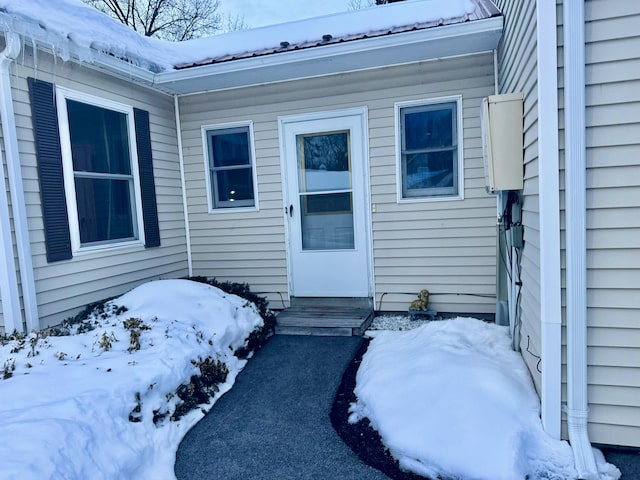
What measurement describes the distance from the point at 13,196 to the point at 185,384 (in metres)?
1.99

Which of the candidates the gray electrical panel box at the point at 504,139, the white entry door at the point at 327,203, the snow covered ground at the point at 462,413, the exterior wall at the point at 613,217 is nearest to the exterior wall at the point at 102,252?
the white entry door at the point at 327,203

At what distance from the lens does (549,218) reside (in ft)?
6.41

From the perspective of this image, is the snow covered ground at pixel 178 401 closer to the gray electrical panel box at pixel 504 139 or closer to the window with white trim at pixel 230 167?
the gray electrical panel box at pixel 504 139

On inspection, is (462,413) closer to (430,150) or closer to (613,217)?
(613,217)

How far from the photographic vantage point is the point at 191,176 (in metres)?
4.93

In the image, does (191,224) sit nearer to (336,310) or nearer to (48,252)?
(48,252)

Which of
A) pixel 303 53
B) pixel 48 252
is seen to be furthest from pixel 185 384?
pixel 303 53

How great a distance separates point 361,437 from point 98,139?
3588 mm

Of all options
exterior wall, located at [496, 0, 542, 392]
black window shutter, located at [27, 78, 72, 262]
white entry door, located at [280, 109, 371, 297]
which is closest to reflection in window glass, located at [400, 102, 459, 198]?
white entry door, located at [280, 109, 371, 297]

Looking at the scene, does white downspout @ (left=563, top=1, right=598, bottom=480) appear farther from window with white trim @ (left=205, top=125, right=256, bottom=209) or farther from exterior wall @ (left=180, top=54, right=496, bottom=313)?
window with white trim @ (left=205, top=125, right=256, bottom=209)

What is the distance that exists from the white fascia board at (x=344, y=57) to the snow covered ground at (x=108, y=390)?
7.74 ft

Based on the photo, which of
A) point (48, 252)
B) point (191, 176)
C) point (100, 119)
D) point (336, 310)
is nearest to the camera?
point (48, 252)

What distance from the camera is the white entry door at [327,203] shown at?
437 cm

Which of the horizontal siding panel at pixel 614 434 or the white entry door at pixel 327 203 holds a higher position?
the white entry door at pixel 327 203
